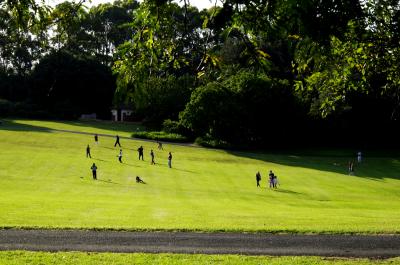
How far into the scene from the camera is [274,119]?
68.1 m

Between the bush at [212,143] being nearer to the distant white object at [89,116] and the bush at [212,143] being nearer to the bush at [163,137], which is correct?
the bush at [163,137]

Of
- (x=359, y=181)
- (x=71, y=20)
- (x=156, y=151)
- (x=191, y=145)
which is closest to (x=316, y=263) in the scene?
(x=71, y=20)

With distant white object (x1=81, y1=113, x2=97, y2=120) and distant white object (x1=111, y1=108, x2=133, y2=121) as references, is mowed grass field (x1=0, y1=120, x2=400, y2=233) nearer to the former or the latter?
distant white object (x1=81, y1=113, x2=97, y2=120)

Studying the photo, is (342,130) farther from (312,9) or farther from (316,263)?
(312,9)

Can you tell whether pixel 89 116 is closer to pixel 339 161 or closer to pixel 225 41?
pixel 339 161

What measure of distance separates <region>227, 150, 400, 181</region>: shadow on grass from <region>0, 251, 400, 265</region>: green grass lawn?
31420 mm

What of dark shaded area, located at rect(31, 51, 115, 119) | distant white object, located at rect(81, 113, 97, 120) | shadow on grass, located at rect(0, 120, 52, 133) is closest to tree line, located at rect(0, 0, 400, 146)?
shadow on grass, located at rect(0, 120, 52, 133)

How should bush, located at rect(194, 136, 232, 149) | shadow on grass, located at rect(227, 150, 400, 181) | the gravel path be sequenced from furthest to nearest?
1. bush, located at rect(194, 136, 232, 149)
2. shadow on grass, located at rect(227, 150, 400, 181)
3. the gravel path

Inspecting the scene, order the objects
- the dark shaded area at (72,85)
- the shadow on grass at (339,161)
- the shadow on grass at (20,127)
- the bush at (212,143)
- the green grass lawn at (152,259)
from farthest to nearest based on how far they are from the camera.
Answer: the dark shaded area at (72,85) → the shadow on grass at (20,127) → the bush at (212,143) → the shadow on grass at (339,161) → the green grass lawn at (152,259)

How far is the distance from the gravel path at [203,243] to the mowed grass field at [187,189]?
987 mm

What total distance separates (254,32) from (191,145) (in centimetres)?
5823

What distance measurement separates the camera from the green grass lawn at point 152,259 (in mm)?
13164

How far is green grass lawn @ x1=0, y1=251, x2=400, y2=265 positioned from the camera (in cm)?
1316

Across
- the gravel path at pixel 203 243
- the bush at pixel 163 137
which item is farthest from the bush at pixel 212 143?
the gravel path at pixel 203 243
